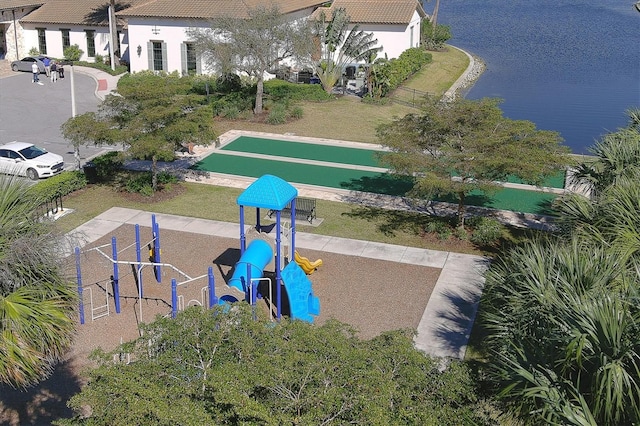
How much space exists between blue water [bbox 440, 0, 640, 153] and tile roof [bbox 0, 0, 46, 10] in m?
30.4

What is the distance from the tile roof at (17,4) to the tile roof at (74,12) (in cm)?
39

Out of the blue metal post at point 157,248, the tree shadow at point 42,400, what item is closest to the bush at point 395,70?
the blue metal post at point 157,248

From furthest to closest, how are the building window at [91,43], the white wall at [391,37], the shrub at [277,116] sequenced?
the building window at [91,43]
the white wall at [391,37]
the shrub at [277,116]

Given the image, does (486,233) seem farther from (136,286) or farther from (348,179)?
(136,286)

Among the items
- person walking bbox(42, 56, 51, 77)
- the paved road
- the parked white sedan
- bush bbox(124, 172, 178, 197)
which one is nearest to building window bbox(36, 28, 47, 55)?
the paved road

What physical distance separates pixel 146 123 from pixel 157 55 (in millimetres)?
23338

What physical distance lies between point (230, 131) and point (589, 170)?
795 inches

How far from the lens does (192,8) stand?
149 ft

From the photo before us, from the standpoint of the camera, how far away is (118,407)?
8.25 meters

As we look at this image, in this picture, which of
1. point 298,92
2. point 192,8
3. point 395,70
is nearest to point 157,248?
point 298,92

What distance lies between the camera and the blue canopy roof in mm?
17297

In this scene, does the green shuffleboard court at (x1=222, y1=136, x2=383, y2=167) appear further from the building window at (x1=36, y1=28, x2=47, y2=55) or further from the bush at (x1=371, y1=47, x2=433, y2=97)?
the building window at (x1=36, y1=28, x2=47, y2=55)

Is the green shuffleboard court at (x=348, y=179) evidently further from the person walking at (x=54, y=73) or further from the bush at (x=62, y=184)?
the person walking at (x=54, y=73)

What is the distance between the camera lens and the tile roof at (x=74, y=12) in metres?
50.3
